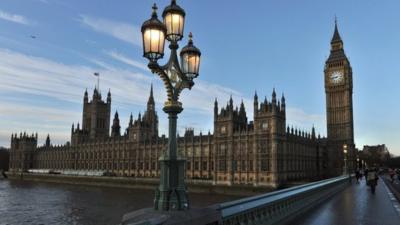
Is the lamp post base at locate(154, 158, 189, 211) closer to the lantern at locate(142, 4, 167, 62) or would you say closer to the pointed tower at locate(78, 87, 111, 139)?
the lantern at locate(142, 4, 167, 62)

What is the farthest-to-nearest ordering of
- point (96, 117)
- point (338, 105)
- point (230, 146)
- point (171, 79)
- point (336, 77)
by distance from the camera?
point (96, 117) → point (336, 77) → point (338, 105) → point (230, 146) → point (171, 79)

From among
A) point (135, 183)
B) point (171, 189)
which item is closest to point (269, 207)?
point (171, 189)

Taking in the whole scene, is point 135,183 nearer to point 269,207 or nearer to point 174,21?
point 269,207

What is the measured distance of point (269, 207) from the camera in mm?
12906

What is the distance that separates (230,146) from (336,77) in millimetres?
53322

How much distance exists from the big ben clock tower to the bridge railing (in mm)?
90272

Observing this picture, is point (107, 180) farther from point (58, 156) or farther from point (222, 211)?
point (222, 211)

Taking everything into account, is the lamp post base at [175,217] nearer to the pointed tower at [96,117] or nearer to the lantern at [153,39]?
the lantern at [153,39]

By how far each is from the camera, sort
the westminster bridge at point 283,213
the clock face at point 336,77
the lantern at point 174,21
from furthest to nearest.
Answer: the clock face at point 336,77, the lantern at point 174,21, the westminster bridge at point 283,213

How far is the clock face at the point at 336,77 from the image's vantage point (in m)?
114

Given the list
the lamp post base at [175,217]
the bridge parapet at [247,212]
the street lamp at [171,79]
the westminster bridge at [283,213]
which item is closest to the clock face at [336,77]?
the westminster bridge at [283,213]

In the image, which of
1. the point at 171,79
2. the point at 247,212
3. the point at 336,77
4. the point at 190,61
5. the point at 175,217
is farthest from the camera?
the point at 336,77

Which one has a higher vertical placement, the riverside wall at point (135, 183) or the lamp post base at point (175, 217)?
the lamp post base at point (175, 217)

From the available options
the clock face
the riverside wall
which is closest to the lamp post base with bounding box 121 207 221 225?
the riverside wall
